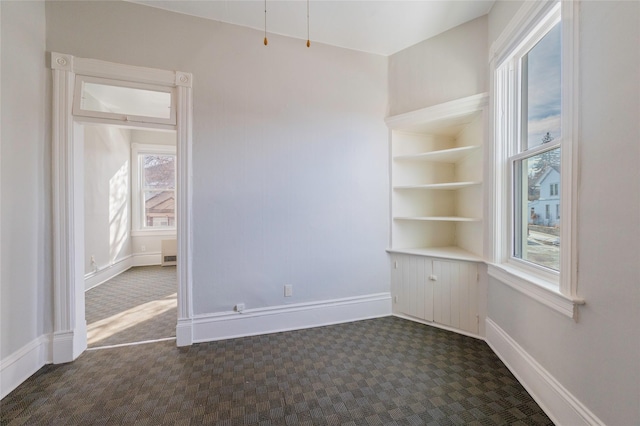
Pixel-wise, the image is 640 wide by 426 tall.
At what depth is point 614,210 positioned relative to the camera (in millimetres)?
1141

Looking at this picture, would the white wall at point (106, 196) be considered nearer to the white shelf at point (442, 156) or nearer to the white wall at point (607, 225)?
the white shelf at point (442, 156)

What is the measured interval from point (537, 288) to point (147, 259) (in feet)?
19.8

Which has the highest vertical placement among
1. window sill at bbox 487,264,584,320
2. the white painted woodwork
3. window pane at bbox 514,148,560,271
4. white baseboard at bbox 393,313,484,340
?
window pane at bbox 514,148,560,271

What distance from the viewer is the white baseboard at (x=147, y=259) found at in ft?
16.6

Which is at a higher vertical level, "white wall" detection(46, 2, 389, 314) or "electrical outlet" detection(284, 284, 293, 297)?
"white wall" detection(46, 2, 389, 314)

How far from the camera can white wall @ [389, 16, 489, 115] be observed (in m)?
2.35

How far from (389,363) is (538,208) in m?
1.59

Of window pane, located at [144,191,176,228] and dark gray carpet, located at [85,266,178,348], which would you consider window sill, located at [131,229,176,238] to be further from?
dark gray carpet, located at [85,266,178,348]

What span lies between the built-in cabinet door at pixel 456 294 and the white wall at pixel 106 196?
15.5 feet

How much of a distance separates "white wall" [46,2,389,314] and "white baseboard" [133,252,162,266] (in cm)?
361

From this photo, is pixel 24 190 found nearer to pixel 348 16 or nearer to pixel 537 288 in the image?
pixel 348 16

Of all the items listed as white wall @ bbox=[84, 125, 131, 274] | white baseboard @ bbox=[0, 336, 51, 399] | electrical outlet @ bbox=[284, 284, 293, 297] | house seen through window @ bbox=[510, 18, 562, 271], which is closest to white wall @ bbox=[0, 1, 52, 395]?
white baseboard @ bbox=[0, 336, 51, 399]

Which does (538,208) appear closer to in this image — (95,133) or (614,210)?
(614,210)

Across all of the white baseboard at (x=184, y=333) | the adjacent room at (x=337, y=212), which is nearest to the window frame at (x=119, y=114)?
the adjacent room at (x=337, y=212)
